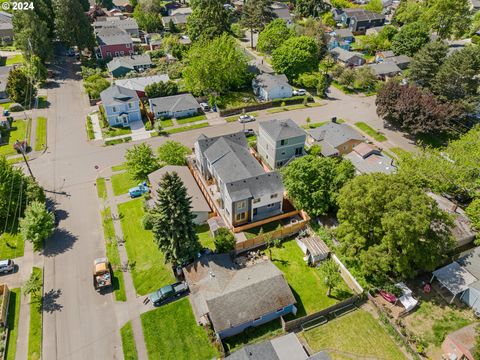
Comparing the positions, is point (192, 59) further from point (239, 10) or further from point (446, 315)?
point (239, 10)

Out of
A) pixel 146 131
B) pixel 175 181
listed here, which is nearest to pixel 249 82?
pixel 146 131

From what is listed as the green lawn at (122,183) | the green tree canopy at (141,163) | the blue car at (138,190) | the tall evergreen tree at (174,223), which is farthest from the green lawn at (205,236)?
the green lawn at (122,183)

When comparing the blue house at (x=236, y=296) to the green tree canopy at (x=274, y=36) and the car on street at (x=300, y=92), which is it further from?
the green tree canopy at (x=274, y=36)

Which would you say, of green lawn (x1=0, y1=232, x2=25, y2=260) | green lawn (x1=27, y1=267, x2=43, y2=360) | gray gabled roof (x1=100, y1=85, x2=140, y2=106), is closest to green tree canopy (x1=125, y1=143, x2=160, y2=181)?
green lawn (x1=0, y1=232, x2=25, y2=260)

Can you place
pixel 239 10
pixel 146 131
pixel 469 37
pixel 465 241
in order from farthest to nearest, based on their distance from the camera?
pixel 239 10 < pixel 469 37 < pixel 146 131 < pixel 465 241

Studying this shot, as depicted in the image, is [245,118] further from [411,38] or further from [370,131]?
[411,38]
